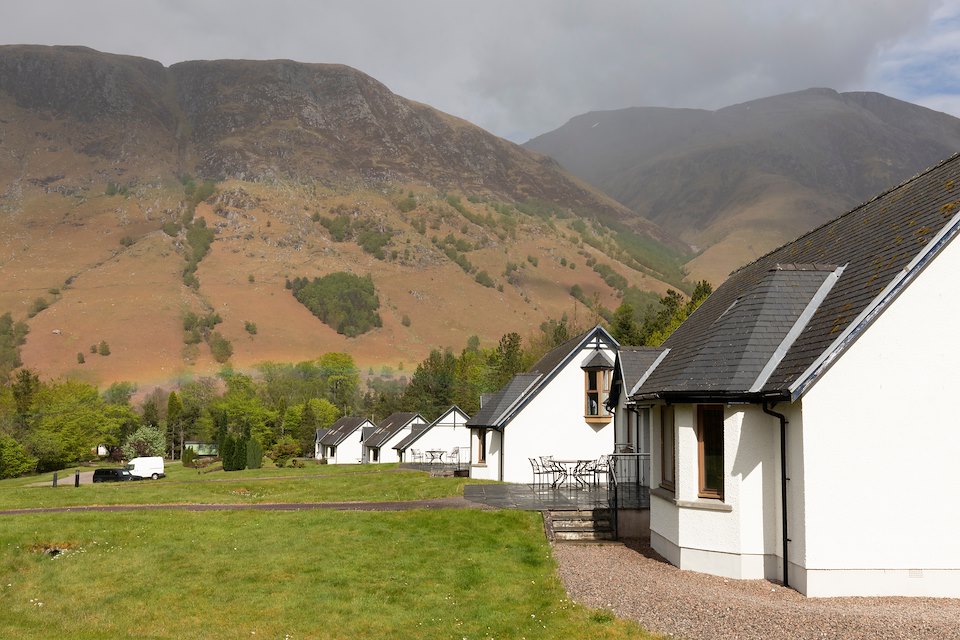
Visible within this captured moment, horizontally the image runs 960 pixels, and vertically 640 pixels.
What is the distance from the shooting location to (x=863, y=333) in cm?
1279

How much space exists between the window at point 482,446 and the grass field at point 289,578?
50.2ft

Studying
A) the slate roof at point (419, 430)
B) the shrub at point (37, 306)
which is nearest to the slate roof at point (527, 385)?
the slate roof at point (419, 430)

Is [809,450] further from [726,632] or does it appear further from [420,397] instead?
[420,397]

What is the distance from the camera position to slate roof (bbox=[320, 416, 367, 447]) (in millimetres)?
88250

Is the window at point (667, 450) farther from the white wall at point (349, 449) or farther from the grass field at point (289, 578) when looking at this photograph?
the white wall at point (349, 449)

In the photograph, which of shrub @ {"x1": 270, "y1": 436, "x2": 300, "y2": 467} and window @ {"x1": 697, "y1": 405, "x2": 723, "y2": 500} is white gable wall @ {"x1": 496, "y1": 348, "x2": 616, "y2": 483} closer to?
window @ {"x1": 697, "y1": 405, "x2": 723, "y2": 500}

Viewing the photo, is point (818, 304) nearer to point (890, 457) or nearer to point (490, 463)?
point (890, 457)

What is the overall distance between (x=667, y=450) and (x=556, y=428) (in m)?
17.7

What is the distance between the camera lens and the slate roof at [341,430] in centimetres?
8825

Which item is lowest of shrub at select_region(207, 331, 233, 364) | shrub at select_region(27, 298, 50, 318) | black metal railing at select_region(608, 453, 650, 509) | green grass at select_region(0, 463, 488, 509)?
green grass at select_region(0, 463, 488, 509)

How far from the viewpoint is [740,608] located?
11.7 metres

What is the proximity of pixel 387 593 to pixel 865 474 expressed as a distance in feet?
27.8

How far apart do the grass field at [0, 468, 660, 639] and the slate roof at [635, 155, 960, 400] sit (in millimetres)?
4933

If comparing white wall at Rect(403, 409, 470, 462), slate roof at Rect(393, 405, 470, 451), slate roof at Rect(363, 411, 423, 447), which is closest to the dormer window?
slate roof at Rect(393, 405, 470, 451)
